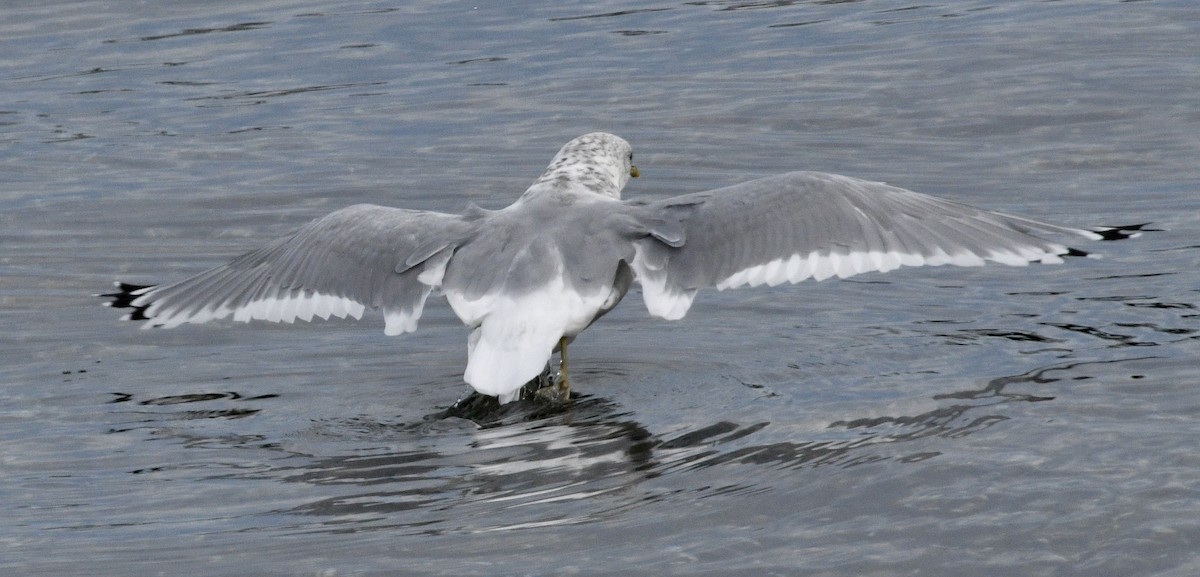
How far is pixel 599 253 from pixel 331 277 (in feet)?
4.66

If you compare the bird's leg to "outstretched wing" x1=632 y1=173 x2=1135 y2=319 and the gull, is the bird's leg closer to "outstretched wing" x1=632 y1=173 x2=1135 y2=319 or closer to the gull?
the gull

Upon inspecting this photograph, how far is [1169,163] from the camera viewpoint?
1225 centimetres

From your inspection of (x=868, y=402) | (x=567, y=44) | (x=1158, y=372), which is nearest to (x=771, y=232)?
(x=868, y=402)

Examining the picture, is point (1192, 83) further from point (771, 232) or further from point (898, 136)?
point (771, 232)

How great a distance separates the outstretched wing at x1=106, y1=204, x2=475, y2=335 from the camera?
27.1ft

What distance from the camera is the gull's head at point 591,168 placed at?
9.18 meters

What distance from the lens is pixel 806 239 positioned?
814 cm

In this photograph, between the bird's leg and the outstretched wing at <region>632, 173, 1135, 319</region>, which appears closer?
the outstretched wing at <region>632, 173, 1135, 319</region>

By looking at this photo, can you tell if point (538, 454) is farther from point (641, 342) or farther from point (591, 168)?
point (591, 168)

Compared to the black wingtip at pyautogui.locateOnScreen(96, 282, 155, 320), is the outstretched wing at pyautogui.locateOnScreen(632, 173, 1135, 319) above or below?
above

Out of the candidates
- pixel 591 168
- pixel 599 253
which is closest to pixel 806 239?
pixel 599 253

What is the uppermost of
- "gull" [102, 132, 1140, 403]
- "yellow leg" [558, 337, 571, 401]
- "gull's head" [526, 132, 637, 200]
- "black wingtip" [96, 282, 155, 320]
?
"gull's head" [526, 132, 637, 200]

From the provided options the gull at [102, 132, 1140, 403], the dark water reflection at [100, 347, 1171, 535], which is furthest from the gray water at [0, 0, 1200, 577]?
the gull at [102, 132, 1140, 403]

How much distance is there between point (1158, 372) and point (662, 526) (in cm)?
274
